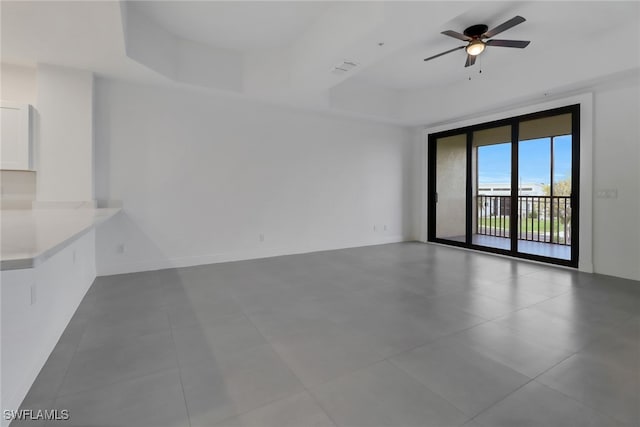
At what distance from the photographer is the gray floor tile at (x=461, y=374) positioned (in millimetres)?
1639

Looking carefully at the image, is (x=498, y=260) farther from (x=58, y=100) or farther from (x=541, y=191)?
(x=58, y=100)

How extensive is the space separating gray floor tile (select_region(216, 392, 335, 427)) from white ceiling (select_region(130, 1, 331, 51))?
387cm

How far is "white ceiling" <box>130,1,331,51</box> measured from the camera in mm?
3379

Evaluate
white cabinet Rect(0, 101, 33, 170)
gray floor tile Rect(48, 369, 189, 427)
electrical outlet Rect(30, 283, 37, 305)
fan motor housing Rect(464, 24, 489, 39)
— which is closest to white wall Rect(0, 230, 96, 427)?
electrical outlet Rect(30, 283, 37, 305)

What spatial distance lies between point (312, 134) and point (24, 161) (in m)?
4.28

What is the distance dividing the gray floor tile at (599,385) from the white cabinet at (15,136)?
545cm

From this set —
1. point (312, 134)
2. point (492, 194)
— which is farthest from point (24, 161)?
point (492, 194)

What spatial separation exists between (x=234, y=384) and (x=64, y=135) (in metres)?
4.00

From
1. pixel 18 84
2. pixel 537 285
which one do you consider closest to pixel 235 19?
pixel 18 84

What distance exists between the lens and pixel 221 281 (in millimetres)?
3895

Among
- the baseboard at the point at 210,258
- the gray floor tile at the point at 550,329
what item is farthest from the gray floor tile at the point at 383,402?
the baseboard at the point at 210,258

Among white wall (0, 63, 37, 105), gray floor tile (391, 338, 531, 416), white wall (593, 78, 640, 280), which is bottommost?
gray floor tile (391, 338, 531, 416)

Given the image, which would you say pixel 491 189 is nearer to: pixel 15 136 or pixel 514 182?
pixel 514 182

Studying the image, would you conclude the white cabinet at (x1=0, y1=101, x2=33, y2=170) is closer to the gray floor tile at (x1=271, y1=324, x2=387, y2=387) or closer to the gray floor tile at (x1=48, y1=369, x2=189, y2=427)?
the gray floor tile at (x1=48, y1=369, x2=189, y2=427)
